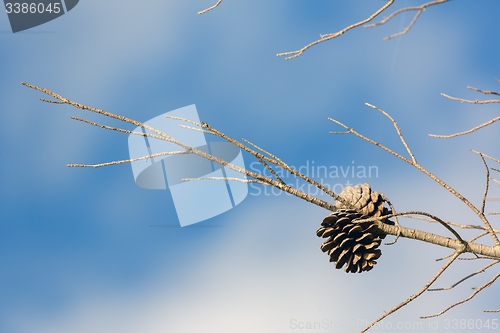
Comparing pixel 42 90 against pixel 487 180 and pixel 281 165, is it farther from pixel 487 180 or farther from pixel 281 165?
pixel 487 180

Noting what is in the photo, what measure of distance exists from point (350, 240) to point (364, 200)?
0.24 metres

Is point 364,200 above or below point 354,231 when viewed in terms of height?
above

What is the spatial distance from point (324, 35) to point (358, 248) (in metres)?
1.18

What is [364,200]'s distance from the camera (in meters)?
2.78

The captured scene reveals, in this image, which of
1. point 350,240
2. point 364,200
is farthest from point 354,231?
point 364,200

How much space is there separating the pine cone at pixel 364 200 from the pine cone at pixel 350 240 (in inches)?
2.4

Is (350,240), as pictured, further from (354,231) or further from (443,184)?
(443,184)

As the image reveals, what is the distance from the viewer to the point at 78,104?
7.16 feet

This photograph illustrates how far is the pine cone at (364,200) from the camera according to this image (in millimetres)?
2758

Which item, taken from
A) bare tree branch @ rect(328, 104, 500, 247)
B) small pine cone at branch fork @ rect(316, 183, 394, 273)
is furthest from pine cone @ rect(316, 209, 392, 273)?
bare tree branch @ rect(328, 104, 500, 247)

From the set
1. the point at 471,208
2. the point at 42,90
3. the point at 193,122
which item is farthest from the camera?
the point at 471,208

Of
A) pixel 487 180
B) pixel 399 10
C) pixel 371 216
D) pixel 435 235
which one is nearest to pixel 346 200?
pixel 371 216

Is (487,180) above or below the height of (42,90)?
below

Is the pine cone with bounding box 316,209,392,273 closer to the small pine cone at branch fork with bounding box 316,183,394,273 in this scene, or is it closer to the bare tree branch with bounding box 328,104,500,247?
the small pine cone at branch fork with bounding box 316,183,394,273
